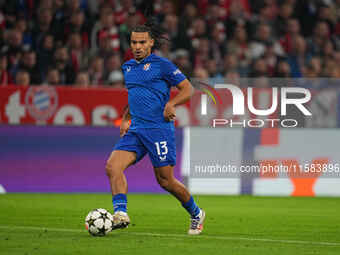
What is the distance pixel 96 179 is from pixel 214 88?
2.45 meters

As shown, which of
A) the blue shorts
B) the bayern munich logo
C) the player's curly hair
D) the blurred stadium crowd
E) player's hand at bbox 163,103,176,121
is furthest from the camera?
the blurred stadium crowd

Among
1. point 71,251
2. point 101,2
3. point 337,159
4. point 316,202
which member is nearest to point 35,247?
point 71,251

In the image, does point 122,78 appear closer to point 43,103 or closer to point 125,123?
point 43,103

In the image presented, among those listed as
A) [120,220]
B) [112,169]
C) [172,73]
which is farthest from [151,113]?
[120,220]

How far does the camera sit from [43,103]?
13891 mm

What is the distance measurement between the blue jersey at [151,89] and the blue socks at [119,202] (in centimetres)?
74

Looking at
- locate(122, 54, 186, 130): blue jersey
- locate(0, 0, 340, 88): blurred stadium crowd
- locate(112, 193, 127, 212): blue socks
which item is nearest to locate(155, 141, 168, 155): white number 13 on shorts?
locate(122, 54, 186, 130): blue jersey

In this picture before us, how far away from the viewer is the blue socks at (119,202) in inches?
328

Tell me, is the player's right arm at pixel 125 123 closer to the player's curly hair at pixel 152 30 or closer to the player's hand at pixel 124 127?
the player's hand at pixel 124 127

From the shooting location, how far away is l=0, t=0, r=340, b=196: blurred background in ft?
45.5

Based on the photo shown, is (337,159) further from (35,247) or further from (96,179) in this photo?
(35,247)

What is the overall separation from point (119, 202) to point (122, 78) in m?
7.13

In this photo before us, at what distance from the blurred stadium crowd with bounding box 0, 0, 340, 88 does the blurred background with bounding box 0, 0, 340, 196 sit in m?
0.03

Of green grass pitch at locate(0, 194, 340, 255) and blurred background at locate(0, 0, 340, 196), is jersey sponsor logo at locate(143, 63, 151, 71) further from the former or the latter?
blurred background at locate(0, 0, 340, 196)
